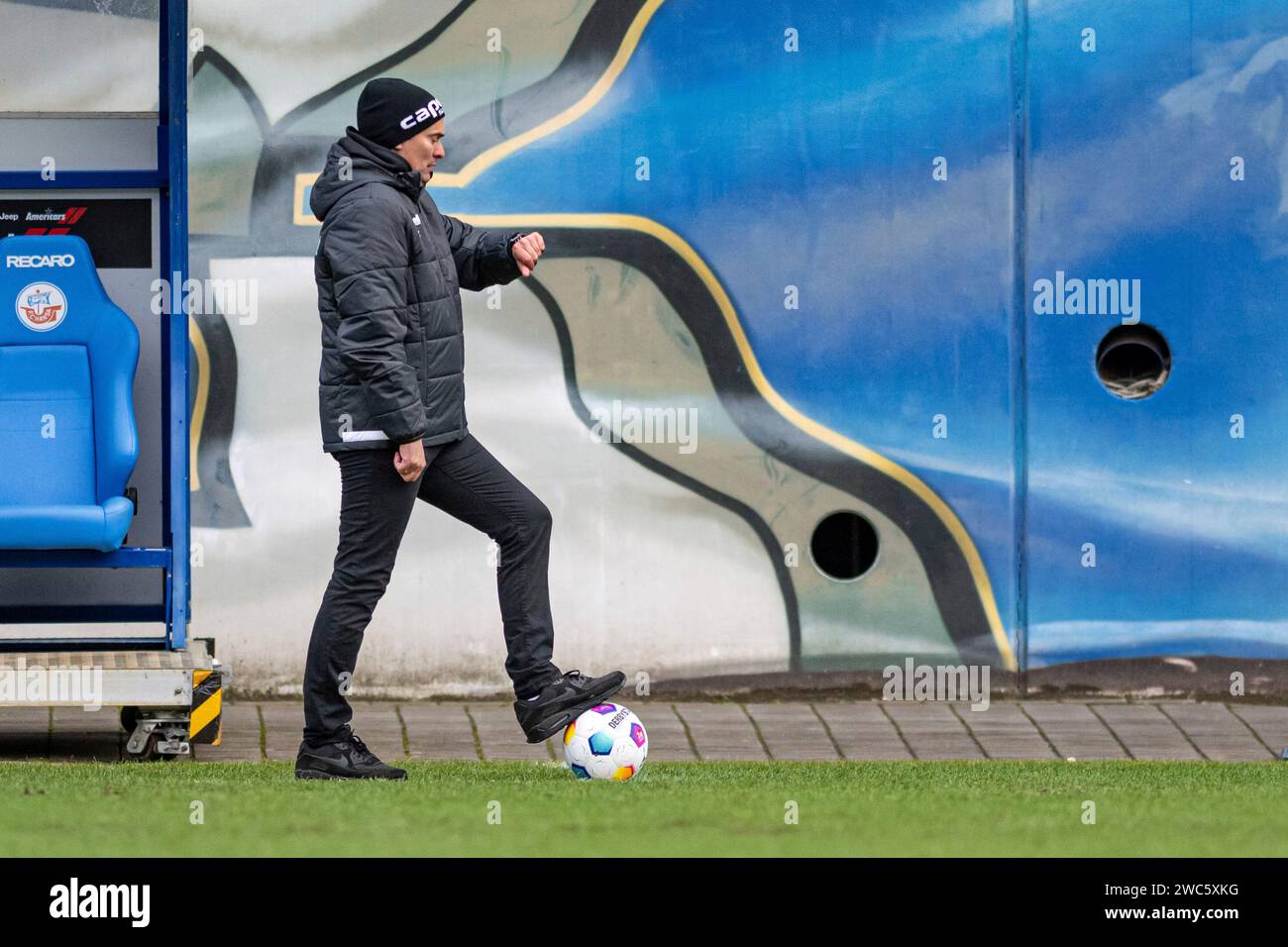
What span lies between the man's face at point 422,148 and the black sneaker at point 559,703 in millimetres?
1522

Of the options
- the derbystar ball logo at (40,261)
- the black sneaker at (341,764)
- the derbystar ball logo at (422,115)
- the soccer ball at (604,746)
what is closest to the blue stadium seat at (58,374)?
the derbystar ball logo at (40,261)

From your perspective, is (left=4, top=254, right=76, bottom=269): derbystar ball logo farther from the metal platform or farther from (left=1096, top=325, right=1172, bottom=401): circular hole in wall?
(left=1096, top=325, right=1172, bottom=401): circular hole in wall

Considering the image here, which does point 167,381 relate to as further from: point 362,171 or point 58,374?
point 362,171

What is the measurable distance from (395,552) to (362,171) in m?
1.08

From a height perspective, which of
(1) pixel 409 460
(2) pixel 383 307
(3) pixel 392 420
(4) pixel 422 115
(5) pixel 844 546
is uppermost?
(4) pixel 422 115

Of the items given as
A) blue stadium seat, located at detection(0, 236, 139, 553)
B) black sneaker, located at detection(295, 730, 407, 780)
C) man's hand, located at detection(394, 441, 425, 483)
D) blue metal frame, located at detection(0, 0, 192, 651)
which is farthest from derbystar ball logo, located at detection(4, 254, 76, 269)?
black sneaker, located at detection(295, 730, 407, 780)

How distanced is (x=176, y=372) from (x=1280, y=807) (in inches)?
150

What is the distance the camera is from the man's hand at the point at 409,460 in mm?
5777

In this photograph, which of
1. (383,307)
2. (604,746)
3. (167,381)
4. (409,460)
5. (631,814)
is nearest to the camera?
(631,814)

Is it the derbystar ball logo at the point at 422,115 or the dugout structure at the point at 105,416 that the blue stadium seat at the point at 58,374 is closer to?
the dugout structure at the point at 105,416

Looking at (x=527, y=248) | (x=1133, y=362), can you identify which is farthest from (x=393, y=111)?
(x=1133, y=362)

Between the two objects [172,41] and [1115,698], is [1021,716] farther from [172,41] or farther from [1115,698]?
[172,41]

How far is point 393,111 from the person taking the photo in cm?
587

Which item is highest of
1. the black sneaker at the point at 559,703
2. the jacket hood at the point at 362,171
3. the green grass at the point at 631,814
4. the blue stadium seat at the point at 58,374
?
the jacket hood at the point at 362,171
